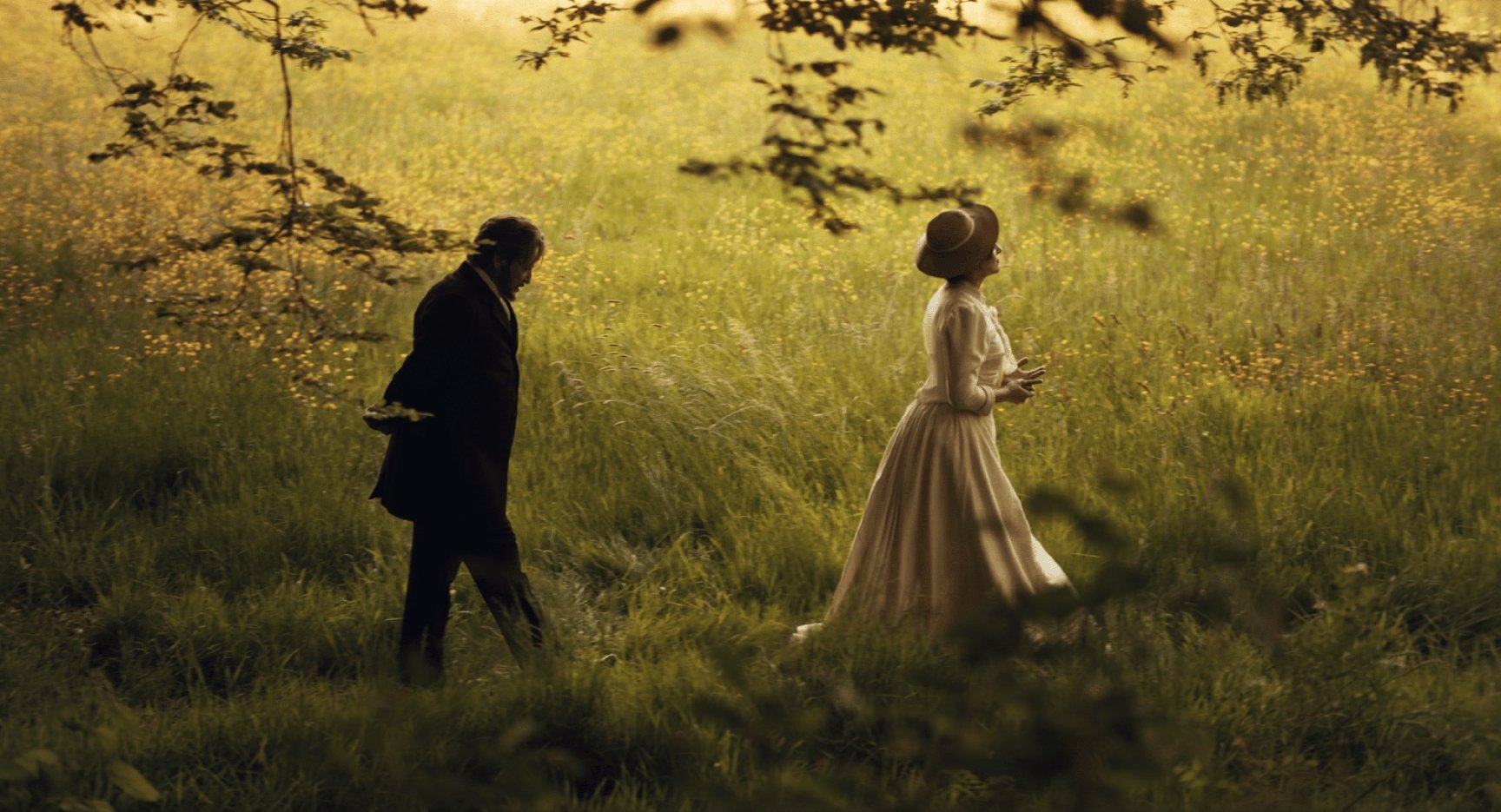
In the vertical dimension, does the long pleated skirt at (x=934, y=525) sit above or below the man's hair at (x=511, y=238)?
below

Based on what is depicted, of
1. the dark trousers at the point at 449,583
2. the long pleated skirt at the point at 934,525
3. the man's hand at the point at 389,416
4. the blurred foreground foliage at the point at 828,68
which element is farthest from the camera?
the long pleated skirt at the point at 934,525

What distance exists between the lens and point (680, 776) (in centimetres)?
393

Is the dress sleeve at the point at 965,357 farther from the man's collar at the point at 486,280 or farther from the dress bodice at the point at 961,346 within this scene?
the man's collar at the point at 486,280

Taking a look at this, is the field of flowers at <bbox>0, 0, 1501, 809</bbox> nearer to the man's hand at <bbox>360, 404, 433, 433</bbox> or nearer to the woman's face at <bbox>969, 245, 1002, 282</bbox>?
the woman's face at <bbox>969, 245, 1002, 282</bbox>

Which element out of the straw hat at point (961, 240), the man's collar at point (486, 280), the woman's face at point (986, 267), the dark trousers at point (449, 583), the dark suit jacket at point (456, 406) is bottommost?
the dark trousers at point (449, 583)

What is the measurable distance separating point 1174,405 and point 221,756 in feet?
18.0

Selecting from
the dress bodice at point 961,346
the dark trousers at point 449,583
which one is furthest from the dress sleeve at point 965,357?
the dark trousers at point 449,583

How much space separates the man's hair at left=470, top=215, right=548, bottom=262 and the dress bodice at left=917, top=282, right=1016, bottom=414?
59.4 inches

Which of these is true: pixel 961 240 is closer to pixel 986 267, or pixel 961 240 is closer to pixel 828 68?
pixel 986 267

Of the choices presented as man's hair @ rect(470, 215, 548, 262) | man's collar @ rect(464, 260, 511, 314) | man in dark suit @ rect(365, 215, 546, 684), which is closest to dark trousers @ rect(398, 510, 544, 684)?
man in dark suit @ rect(365, 215, 546, 684)

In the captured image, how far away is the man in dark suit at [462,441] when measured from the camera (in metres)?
4.57

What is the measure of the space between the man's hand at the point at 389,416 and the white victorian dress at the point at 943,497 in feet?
5.77

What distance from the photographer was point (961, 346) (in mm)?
4816

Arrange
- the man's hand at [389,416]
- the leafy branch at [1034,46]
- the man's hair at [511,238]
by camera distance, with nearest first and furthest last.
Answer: the leafy branch at [1034,46] < the man's hand at [389,416] < the man's hair at [511,238]
